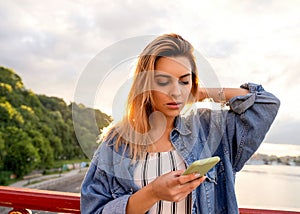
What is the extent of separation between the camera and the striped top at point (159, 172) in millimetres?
1104

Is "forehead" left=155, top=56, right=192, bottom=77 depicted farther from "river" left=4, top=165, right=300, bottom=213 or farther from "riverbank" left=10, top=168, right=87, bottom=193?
"riverbank" left=10, top=168, right=87, bottom=193

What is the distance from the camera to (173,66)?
106 cm

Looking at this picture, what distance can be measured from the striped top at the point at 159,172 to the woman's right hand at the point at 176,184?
21 cm

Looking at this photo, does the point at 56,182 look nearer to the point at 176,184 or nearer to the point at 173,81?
the point at 173,81

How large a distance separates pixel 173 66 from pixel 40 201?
852 mm

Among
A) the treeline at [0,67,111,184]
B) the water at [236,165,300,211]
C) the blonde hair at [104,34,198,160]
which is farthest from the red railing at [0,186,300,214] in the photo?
the treeline at [0,67,111,184]

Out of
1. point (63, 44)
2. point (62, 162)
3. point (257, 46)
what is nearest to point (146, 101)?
point (257, 46)

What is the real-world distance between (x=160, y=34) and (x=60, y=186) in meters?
47.0

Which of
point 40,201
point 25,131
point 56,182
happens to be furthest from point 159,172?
point 56,182

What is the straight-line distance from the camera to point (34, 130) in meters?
36.2

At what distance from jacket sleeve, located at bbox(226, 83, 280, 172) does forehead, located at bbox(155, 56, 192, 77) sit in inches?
7.3

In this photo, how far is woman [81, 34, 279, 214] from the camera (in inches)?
42.2

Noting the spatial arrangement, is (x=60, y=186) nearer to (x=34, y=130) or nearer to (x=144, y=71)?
(x=34, y=130)

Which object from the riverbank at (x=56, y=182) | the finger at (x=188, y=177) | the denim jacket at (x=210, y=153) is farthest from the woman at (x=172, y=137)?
the riverbank at (x=56, y=182)
